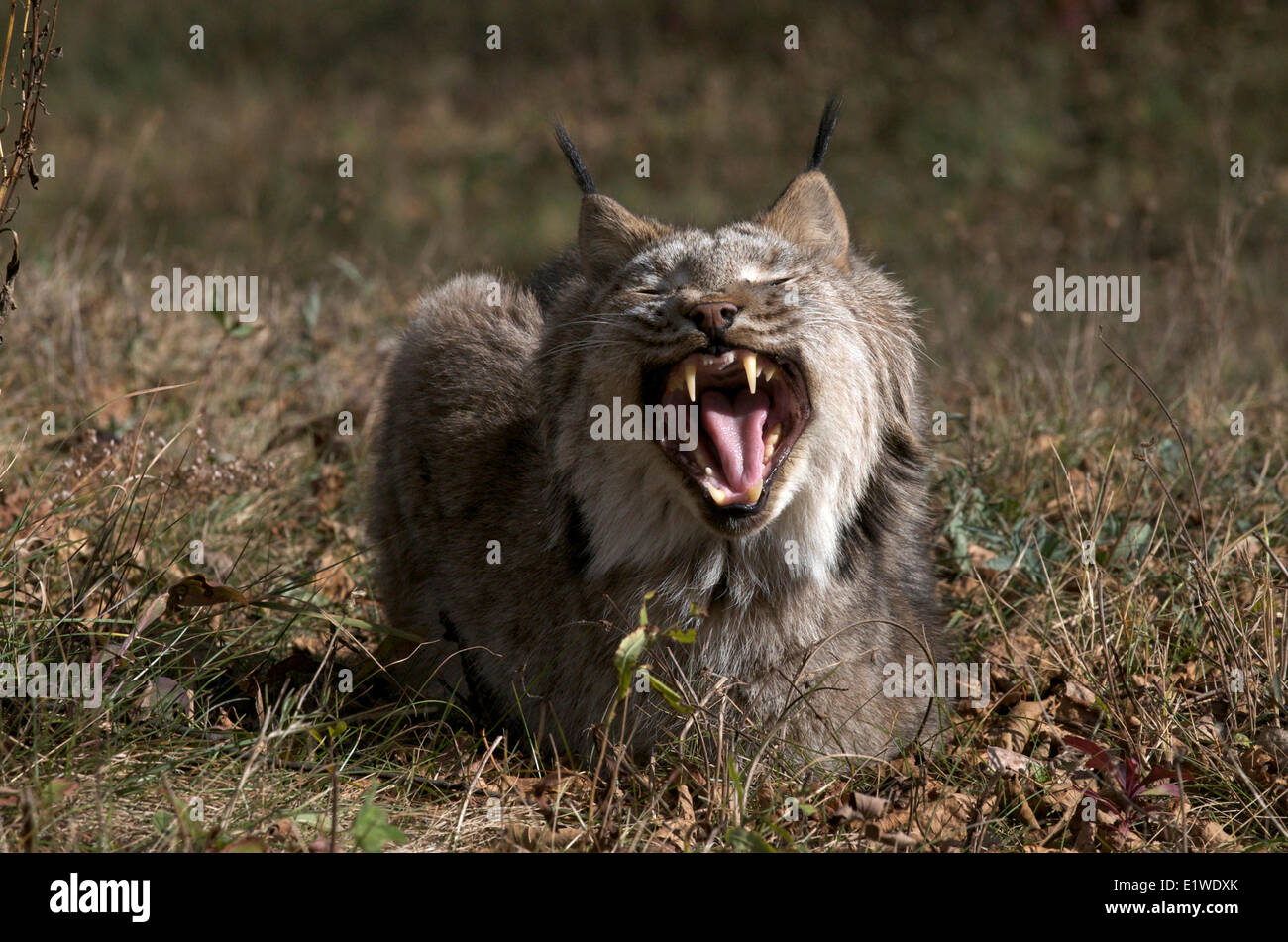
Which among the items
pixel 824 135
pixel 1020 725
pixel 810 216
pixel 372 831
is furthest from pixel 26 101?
pixel 1020 725

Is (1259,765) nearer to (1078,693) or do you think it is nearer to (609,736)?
(1078,693)

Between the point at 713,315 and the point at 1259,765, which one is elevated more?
the point at 713,315

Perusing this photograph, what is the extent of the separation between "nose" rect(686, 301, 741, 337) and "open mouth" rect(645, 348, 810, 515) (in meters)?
0.06

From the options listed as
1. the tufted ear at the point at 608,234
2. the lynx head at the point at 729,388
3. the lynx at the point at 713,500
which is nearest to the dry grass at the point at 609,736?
the lynx at the point at 713,500

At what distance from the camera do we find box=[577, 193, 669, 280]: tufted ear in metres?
4.16

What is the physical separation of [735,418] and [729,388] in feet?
0.30

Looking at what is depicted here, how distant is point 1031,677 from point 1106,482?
0.68 m

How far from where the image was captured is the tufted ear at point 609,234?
4.16 meters

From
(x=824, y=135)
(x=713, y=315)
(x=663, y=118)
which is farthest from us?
(x=663, y=118)

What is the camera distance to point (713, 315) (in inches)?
138

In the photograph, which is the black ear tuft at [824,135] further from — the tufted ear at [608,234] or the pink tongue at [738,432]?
the pink tongue at [738,432]

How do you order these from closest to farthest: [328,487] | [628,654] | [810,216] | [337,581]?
[628,654] → [810,216] → [337,581] → [328,487]

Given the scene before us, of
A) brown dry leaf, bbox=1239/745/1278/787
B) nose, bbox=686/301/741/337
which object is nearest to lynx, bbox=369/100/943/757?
nose, bbox=686/301/741/337

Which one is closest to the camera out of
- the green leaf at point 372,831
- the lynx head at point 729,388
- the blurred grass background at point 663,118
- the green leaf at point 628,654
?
the green leaf at point 372,831
